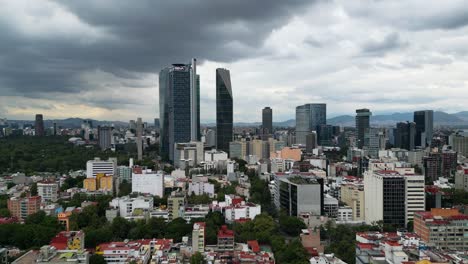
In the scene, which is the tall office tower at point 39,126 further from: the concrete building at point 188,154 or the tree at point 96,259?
the tree at point 96,259

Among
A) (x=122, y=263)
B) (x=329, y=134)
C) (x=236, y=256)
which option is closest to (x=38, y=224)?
(x=122, y=263)

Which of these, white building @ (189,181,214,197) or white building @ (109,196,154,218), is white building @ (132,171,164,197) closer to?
white building @ (189,181,214,197)

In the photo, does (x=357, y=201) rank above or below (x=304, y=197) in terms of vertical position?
below

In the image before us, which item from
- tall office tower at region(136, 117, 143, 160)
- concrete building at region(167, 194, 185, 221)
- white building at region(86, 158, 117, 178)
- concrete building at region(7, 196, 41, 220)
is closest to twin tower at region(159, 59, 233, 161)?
tall office tower at region(136, 117, 143, 160)

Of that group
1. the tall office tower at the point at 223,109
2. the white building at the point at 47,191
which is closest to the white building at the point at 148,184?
the white building at the point at 47,191

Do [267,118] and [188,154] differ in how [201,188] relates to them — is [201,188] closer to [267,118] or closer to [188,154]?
[188,154]

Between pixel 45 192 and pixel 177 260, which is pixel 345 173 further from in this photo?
pixel 177 260

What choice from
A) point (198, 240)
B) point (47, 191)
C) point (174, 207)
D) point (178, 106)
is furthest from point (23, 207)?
point (178, 106)
